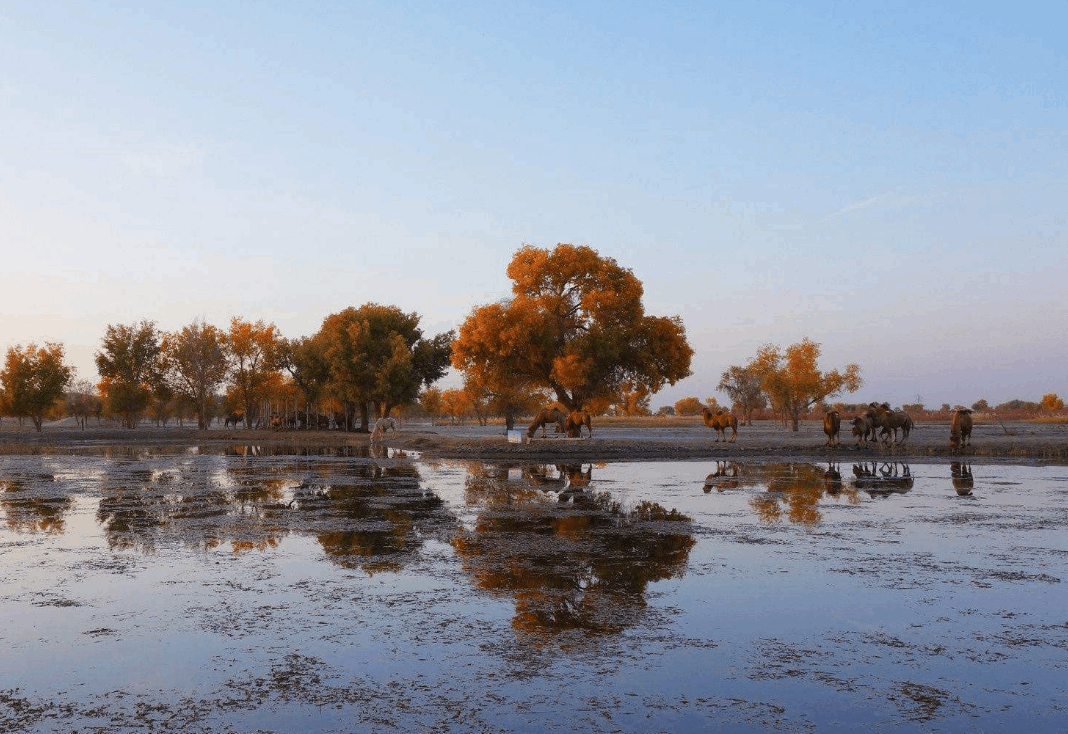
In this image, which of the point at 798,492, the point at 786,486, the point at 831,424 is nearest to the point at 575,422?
the point at 831,424

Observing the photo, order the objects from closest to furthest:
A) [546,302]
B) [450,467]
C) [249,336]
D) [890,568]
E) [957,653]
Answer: [957,653]
[890,568]
[450,467]
[546,302]
[249,336]

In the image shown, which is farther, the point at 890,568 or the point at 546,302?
the point at 546,302

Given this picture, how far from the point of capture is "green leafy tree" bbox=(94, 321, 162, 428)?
82938mm

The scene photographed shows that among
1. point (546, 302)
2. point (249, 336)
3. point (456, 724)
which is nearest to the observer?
point (456, 724)

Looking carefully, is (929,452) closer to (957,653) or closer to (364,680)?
(957,653)

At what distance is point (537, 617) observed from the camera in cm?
869

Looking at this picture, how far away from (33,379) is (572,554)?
270ft

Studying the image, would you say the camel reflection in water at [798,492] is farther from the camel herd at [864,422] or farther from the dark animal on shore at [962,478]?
the camel herd at [864,422]

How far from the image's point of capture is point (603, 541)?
44.1 ft

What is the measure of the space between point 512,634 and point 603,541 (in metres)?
5.55

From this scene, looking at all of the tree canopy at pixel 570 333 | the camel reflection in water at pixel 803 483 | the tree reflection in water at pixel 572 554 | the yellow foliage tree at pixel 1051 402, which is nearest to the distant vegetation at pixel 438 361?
the tree canopy at pixel 570 333

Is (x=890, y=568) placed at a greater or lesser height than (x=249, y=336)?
lesser

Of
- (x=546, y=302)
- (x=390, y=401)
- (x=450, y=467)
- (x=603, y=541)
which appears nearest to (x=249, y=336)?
(x=390, y=401)

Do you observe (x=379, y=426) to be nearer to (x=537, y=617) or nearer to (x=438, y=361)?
(x=438, y=361)
